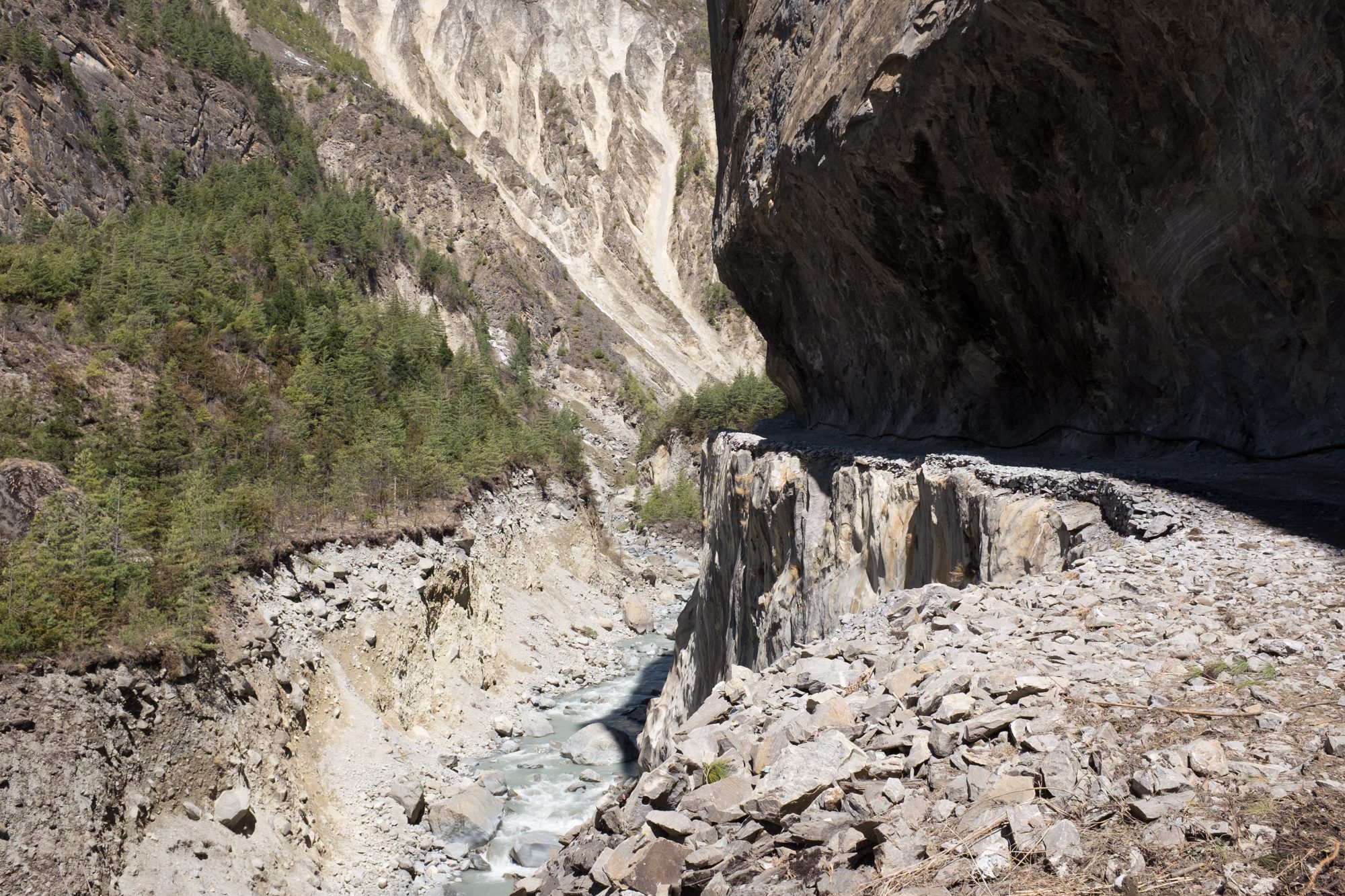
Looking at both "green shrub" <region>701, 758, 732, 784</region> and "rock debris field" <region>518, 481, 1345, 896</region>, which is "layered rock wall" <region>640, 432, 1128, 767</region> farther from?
"green shrub" <region>701, 758, 732, 784</region>

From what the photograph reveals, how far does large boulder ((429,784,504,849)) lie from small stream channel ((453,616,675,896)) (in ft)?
0.88

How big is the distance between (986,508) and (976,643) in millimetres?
3753

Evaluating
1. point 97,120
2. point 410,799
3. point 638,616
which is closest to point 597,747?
point 410,799

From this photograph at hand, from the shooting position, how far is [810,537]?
524 inches

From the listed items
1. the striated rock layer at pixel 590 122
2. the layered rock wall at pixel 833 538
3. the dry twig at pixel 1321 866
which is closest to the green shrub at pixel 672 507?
the layered rock wall at pixel 833 538

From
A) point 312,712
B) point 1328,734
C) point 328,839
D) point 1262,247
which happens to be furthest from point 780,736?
point 312,712

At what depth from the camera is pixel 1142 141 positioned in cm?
952

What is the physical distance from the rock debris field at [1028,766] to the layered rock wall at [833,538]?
2.42 metres

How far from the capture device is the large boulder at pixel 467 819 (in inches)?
631

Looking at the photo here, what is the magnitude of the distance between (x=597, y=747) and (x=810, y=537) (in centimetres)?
1050

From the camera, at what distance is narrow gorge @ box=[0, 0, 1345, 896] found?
10.7 feet

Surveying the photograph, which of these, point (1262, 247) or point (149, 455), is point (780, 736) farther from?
point (149, 455)

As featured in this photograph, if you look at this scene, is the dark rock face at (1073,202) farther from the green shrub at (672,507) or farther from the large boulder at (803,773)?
the green shrub at (672,507)

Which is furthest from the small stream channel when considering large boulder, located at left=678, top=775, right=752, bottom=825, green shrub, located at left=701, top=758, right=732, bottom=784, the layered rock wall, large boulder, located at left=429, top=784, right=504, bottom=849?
large boulder, located at left=678, top=775, right=752, bottom=825
